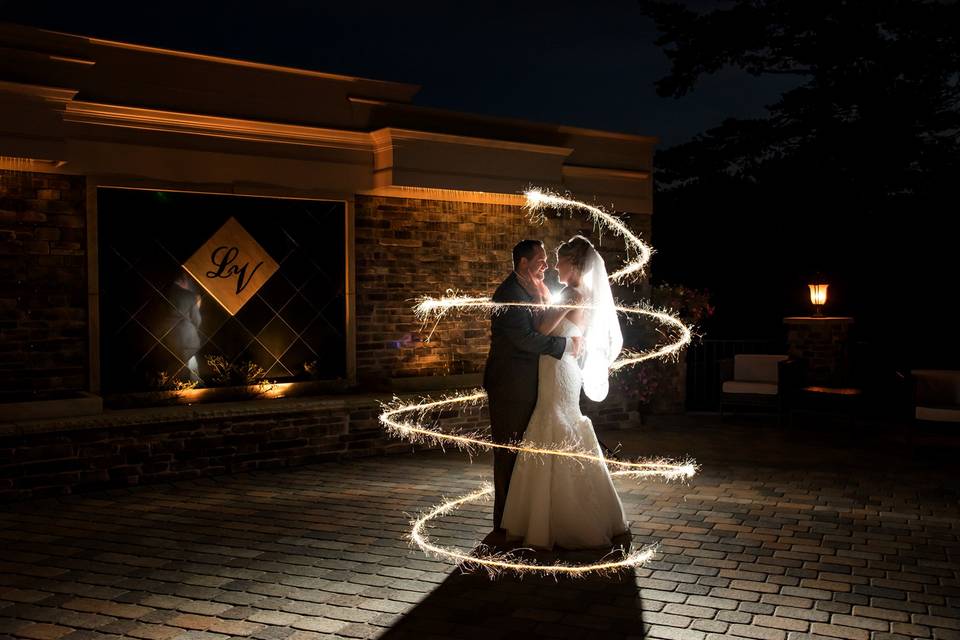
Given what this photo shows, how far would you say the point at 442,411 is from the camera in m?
10.1

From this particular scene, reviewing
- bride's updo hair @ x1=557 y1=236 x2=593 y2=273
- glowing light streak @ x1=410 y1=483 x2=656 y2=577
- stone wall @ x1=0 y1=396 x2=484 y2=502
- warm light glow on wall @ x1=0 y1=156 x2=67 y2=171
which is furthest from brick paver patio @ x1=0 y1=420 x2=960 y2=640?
warm light glow on wall @ x1=0 y1=156 x2=67 y2=171

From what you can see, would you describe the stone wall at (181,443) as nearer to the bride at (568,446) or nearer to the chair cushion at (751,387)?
the bride at (568,446)

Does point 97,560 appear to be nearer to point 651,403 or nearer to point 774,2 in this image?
point 651,403

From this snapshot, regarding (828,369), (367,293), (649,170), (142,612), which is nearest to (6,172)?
(367,293)

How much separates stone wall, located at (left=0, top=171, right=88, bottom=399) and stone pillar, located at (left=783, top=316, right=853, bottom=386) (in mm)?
9838

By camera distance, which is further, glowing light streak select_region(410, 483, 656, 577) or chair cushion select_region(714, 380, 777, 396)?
chair cushion select_region(714, 380, 777, 396)

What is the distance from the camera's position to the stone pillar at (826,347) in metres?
13.3

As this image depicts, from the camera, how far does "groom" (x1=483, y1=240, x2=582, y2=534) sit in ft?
19.4

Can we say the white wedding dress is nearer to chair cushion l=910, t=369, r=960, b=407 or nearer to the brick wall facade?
the brick wall facade

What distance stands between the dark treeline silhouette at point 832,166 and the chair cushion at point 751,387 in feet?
22.2

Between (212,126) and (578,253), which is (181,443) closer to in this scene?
(212,126)

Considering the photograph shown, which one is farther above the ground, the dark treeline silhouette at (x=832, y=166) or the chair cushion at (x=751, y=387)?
the dark treeline silhouette at (x=832, y=166)

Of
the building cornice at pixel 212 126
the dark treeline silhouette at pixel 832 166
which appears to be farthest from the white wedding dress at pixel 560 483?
the dark treeline silhouette at pixel 832 166

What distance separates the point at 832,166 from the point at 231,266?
51.4 feet
